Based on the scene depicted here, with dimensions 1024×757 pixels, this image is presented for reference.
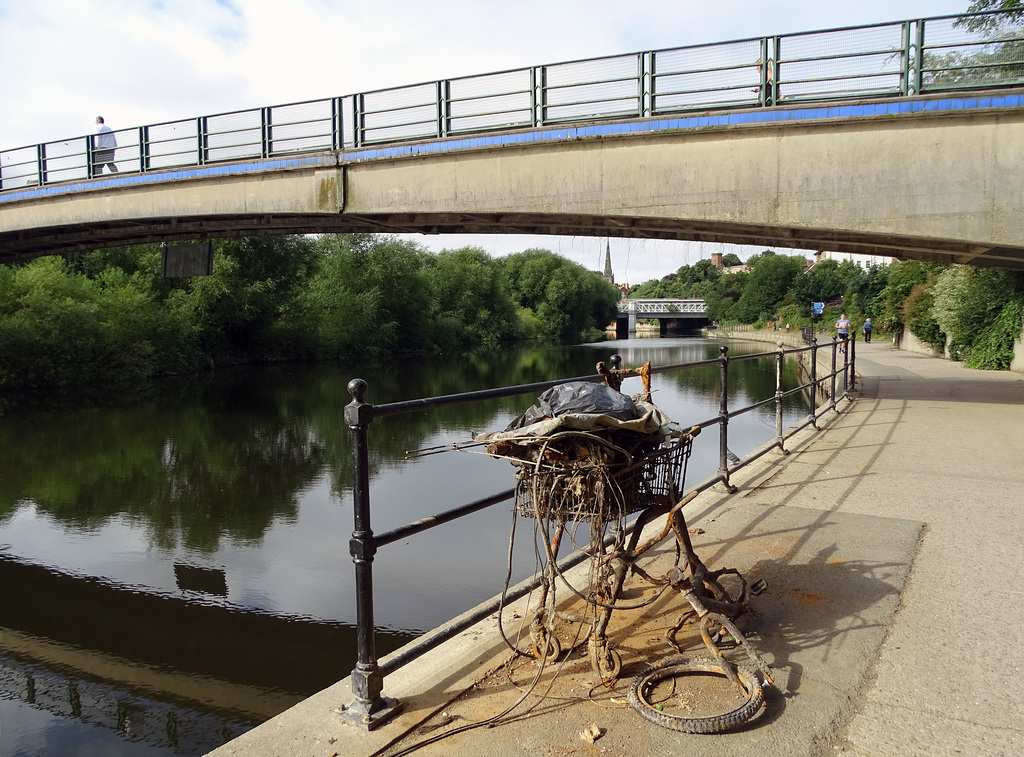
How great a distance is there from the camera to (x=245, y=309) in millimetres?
33406

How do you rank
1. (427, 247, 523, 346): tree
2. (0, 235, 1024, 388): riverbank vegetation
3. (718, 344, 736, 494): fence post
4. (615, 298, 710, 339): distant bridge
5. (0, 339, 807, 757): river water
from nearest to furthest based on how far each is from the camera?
(0, 339, 807, 757): river water < (718, 344, 736, 494): fence post < (0, 235, 1024, 388): riverbank vegetation < (427, 247, 523, 346): tree < (615, 298, 710, 339): distant bridge

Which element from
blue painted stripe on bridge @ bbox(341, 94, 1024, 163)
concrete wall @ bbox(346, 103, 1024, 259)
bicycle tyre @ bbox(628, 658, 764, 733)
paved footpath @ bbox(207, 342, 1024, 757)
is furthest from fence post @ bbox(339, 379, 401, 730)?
blue painted stripe on bridge @ bbox(341, 94, 1024, 163)

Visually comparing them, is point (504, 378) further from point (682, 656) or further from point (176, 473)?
point (682, 656)

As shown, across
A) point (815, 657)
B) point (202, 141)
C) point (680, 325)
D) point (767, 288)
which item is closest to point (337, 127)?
point (202, 141)

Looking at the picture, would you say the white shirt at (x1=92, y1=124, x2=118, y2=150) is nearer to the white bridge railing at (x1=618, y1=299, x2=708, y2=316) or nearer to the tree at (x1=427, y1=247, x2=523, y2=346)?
the tree at (x1=427, y1=247, x2=523, y2=346)

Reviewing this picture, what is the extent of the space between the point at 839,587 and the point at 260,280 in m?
34.8

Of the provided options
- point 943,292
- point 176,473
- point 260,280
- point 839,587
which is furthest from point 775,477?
point 260,280

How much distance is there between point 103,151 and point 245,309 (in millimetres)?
14667

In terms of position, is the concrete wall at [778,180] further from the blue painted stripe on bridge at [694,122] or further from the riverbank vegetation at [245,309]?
the riverbank vegetation at [245,309]

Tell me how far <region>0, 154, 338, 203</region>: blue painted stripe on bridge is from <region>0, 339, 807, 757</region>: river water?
232 inches

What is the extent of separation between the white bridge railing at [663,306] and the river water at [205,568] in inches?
3296

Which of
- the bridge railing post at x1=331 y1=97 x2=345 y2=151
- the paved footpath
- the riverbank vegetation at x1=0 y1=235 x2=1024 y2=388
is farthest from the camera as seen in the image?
the riverbank vegetation at x1=0 y1=235 x2=1024 y2=388

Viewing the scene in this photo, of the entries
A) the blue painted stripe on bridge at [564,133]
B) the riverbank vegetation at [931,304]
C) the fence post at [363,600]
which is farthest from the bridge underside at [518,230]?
the fence post at [363,600]

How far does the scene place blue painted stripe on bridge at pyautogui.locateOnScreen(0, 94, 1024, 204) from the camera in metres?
10.8
